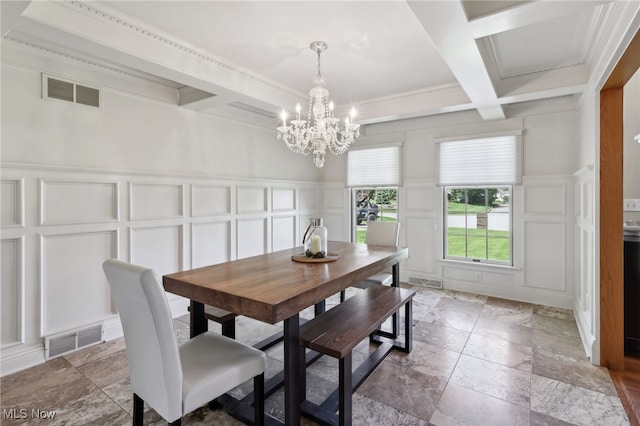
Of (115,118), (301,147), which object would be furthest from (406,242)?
(115,118)

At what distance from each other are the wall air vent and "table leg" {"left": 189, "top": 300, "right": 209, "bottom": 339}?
7.27 ft

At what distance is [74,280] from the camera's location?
2842 millimetres

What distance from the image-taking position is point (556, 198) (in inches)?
153

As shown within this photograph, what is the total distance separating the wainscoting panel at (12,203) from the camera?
8.03 feet

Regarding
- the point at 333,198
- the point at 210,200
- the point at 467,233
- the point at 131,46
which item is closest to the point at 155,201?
the point at 210,200

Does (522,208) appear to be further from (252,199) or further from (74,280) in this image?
(74,280)

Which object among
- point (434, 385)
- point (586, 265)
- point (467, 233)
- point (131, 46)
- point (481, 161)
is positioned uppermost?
point (131, 46)

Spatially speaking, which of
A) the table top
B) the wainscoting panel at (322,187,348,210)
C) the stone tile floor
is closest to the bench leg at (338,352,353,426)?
the stone tile floor

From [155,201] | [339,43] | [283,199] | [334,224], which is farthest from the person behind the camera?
[334,224]

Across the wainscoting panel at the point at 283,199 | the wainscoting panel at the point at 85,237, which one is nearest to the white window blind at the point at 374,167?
the wainscoting panel at the point at 283,199

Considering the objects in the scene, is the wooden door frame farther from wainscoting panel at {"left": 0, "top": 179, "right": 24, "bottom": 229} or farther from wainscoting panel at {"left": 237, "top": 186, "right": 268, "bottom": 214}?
wainscoting panel at {"left": 0, "top": 179, "right": 24, "bottom": 229}

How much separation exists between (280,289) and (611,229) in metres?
2.62

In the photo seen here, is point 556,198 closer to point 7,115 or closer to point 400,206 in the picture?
point 400,206

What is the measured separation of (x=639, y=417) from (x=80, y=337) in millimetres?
4202
